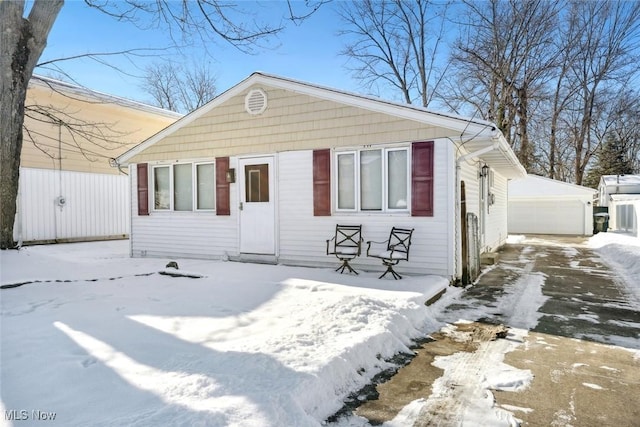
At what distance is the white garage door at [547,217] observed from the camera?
782 inches

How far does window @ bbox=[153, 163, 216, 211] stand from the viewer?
8.62m

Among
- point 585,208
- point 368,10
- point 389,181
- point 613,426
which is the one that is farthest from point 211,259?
point 585,208

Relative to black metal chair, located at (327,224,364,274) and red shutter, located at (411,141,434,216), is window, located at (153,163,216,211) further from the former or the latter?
red shutter, located at (411,141,434,216)

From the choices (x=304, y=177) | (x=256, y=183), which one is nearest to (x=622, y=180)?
(x=304, y=177)

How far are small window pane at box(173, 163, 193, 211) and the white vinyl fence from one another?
5.10 meters

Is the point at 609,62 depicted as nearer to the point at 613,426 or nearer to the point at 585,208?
the point at 585,208

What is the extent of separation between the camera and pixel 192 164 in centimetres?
874

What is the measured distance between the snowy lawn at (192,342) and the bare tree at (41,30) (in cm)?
131

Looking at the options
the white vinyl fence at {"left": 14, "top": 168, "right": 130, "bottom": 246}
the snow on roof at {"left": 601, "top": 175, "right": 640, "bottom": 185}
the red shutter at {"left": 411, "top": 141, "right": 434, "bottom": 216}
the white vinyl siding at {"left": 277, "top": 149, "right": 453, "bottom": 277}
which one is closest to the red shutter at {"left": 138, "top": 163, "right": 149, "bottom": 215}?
the white vinyl siding at {"left": 277, "top": 149, "right": 453, "bottom": 277}

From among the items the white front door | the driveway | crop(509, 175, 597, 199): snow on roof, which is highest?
crop(509, 175, 597, 199): snow on roof

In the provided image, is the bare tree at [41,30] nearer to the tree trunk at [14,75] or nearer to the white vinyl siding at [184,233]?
the tree trunk at [14,75]

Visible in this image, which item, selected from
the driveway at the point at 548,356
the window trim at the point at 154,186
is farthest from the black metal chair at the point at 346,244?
the window trim at the point at 154,186

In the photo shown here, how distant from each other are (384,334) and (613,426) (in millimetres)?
1774

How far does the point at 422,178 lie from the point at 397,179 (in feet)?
1.52
